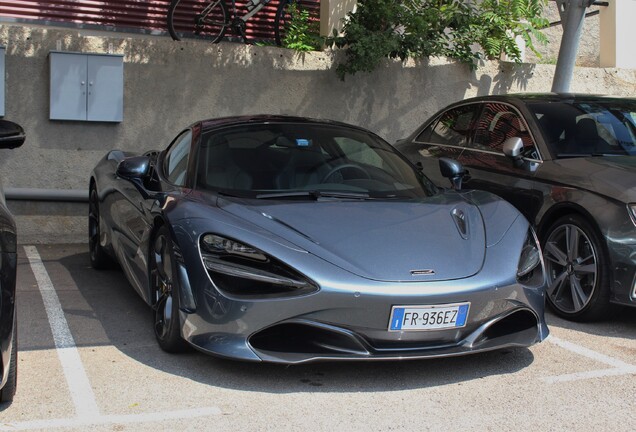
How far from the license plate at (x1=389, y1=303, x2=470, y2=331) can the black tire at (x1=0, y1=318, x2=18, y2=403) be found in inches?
68.7

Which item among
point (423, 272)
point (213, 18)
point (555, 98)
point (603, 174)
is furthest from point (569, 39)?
point (423, 272)

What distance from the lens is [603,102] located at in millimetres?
7180

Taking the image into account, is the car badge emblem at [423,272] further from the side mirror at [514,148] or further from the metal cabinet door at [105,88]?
the metal cabinet door at [105,88]

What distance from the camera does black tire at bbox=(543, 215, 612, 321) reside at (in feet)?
18.8

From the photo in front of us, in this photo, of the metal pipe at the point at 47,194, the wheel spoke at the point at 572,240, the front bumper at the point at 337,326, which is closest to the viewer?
the front bumper at the point at 337,326

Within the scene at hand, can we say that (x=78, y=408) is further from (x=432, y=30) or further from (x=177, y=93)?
(x=432, y=30)

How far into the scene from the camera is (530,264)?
4910mm

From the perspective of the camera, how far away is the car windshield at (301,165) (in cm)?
536

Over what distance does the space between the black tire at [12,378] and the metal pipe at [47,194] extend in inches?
187

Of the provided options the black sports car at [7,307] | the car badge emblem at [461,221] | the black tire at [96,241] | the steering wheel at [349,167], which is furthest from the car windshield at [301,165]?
the black tire at [96,241]

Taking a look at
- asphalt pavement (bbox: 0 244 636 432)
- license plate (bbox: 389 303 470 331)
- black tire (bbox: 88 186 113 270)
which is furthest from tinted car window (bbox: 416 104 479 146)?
license plate (bbox: 389 303 470 331)

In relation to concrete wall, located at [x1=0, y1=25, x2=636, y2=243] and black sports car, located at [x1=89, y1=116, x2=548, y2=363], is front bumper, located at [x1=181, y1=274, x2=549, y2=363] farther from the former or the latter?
concrete wall, located at [x1=0, y1=25, x2=636, y2=243]

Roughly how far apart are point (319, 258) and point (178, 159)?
1.84 meters

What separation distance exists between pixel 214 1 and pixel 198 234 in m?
7.27
